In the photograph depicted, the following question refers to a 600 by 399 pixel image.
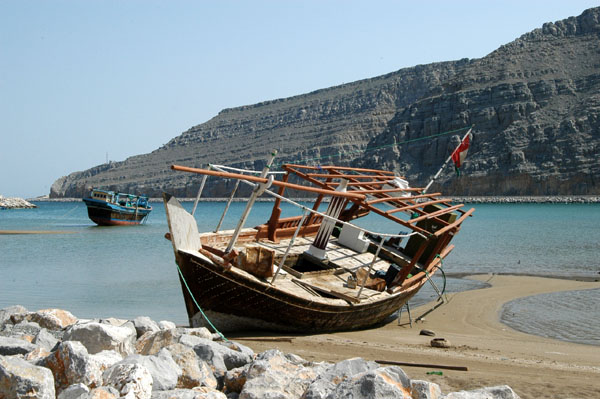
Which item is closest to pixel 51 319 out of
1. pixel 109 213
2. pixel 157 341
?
pixel 157 341

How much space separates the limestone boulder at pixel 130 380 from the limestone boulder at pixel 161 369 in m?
0.16

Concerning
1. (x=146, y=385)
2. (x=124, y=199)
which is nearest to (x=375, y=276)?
(x=146, y=385)

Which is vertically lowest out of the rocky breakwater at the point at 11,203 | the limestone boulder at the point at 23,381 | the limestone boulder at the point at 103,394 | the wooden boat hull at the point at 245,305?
the rocky breakwater at the point at 11,203

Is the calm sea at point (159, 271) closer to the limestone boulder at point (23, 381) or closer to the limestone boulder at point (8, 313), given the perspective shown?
the limestone boulder at point (8, 313)

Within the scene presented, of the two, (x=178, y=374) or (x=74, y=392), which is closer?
(x=74, y=392)

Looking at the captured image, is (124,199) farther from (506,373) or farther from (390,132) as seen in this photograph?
(390,132)

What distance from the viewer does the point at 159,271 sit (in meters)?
26.0

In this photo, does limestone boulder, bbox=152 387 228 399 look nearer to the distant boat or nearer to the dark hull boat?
the dark hull boat

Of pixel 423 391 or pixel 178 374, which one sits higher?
pixel 178 374

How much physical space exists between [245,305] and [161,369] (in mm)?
5648

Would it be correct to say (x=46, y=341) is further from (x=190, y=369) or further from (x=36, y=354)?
(x=190, y=369)

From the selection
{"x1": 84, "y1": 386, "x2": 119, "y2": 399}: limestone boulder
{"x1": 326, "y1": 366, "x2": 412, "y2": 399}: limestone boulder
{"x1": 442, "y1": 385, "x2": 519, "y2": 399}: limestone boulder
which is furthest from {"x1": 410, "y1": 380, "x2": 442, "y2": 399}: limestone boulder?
{"x1": 84, "y1": 386, "x2": 119, "y2": 399}: limestone boulder

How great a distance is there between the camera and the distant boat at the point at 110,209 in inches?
2302

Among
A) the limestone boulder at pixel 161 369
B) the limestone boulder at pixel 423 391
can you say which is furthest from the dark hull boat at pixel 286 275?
the limestone boulder at pixel 423 391
